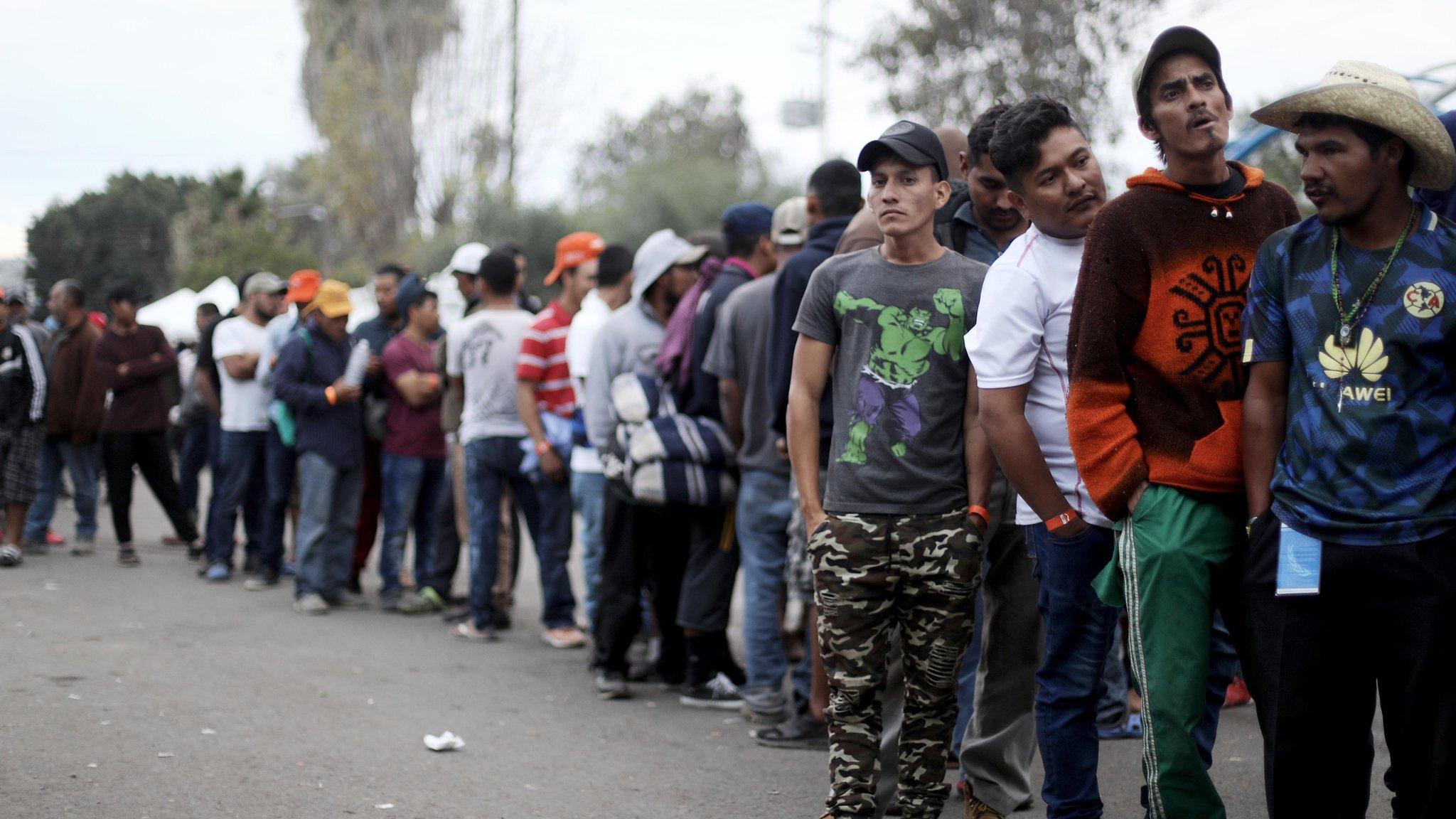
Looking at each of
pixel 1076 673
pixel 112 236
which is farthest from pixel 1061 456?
pixel 112 236

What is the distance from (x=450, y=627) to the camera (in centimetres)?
901

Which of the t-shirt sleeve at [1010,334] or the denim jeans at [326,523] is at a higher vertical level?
the t-shirt sleeve at [1010,334]

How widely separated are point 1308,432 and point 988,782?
185 cm

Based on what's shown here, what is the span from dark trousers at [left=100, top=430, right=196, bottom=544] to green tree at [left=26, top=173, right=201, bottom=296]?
30.0m

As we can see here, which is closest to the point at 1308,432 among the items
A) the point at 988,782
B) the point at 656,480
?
the point at 988,782

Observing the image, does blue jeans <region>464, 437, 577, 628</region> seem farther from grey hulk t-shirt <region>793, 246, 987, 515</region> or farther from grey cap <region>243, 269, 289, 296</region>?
grey hulk t-shirt <region>793, 246, 987, 515</region>

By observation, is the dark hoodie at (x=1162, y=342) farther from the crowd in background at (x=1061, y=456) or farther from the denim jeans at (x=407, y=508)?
the denim jeans at (x=407, y=508)

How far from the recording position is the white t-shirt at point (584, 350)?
7684mm

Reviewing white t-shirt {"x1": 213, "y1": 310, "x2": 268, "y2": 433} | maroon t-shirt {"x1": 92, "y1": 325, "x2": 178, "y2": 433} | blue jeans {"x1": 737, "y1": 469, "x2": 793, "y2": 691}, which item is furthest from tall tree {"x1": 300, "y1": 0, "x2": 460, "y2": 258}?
blue jeans {"x1": 737, "y1": 469, "x2": 793, "y2": 691}

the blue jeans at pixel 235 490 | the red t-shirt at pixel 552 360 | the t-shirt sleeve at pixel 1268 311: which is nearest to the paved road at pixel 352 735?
the red t-shirt at pixel 552 360

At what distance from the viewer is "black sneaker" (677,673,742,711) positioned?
676cm

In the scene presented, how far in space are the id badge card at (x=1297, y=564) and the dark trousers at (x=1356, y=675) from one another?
0.02 metres

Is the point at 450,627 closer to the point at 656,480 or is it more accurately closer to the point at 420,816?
the point at 656,480

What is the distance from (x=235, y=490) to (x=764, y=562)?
6.11 m
